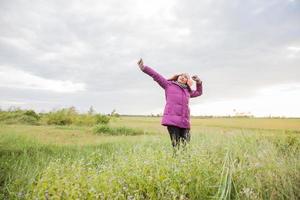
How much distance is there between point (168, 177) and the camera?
450 centimetres

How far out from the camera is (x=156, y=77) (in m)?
7.35

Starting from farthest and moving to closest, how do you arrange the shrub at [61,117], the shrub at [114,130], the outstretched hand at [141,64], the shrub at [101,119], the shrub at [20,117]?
the shrub at [101,119] < the shrub at [61,117] < the shrub at [20,117] < the shrub at [114,130] < the outstretched hand at [141,64]

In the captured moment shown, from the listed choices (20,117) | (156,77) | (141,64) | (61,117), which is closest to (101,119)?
(61,117)

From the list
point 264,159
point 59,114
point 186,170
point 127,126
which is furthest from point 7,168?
point 59,114

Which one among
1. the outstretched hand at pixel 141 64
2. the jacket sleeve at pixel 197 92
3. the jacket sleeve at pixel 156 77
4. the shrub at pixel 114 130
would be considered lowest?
the shrub at pixel 114 130

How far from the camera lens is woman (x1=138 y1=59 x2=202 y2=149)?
285 inches

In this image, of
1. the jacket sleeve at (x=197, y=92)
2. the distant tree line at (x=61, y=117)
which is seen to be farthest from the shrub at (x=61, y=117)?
the jacket sleeve at (x=197, y=92)

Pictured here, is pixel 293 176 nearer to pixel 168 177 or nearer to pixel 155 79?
pixel 168 177

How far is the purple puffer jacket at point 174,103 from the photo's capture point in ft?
23.7

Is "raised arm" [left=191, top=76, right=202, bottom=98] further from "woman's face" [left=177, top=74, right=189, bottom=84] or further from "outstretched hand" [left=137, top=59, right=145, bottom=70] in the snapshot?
"outstretched hand" [left=137, top=59, right=145, bottom=70]

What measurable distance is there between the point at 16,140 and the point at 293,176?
7757 mm

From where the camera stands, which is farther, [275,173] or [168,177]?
[168,177]

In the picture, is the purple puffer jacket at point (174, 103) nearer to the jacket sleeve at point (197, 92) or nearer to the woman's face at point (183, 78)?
the woman's face at point (183, 78)

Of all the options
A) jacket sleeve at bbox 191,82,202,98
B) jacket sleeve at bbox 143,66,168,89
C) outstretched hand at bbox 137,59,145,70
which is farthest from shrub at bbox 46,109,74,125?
outstretched hand at bbox 137,59,145,70
